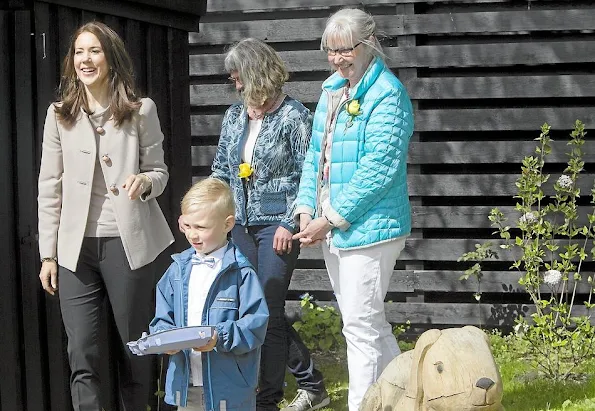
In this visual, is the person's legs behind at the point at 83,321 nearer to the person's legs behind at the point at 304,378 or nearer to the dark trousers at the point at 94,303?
the dark trousers at the point at 94,303

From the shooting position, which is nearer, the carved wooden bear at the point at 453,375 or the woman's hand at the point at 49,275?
the carved wooden bear at the point at 453,375

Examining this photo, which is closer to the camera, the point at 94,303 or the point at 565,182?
the point at 94,303

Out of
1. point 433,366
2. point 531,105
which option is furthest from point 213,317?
point 531,105

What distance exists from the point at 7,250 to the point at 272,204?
1268 mm

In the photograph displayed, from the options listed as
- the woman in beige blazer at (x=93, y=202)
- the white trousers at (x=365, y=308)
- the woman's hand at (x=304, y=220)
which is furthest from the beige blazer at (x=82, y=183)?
the white trousers at (x=365, y=308)

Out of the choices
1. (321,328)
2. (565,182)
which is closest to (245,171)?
(565,182)

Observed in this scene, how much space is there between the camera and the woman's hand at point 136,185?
429cm

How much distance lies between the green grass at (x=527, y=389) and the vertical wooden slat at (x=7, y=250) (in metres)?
1.75

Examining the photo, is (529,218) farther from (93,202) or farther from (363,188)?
(93,202)

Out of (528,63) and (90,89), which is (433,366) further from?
(528,63)

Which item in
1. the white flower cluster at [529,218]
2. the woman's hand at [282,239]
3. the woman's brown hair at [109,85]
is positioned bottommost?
the white flower cluster at [529,218]

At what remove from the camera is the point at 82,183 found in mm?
4355

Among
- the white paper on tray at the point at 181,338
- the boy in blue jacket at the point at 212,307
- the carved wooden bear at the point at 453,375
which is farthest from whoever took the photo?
the boy in blue jacket at the point at 212,307

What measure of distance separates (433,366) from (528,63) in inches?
153
